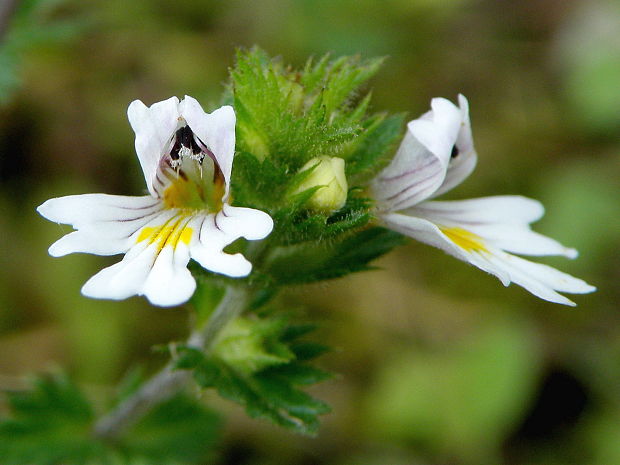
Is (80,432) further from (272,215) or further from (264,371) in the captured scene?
(272,215)

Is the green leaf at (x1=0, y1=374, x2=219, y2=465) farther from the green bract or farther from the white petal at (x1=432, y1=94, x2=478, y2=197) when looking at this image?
the white petal at (x1=432, y1=94, x2=478, y2=197)

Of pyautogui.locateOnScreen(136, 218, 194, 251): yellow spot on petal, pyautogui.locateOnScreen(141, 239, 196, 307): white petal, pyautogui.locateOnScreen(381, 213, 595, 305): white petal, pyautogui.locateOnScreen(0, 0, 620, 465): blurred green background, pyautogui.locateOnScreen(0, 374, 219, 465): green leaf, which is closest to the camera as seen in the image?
pyautogui.locateOnScreen(141, 239, 196, 307): white petal

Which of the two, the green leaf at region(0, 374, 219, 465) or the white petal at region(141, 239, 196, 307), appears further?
the green leaf at region(0, 374, 219, 465)

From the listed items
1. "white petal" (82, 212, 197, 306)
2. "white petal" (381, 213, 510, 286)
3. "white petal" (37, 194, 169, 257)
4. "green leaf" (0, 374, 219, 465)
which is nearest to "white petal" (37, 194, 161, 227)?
"white petal" (37, 194, 169, 257)

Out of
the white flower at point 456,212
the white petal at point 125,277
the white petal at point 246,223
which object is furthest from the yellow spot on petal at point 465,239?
the white petal at point 125,277

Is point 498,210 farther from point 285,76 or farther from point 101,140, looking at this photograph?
point 101,140

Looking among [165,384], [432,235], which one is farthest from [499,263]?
[165,384]

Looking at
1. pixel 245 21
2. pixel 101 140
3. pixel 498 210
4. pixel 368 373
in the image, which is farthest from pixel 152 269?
pixel 245 21
